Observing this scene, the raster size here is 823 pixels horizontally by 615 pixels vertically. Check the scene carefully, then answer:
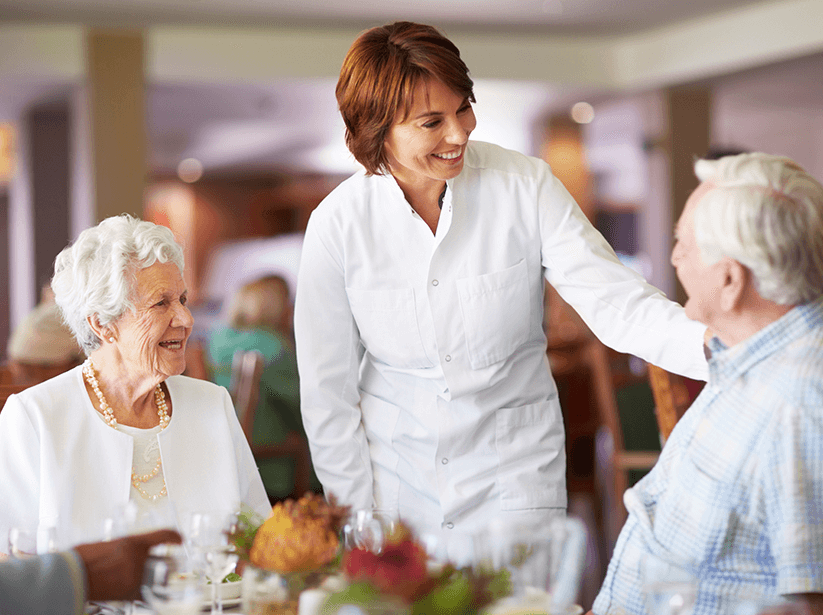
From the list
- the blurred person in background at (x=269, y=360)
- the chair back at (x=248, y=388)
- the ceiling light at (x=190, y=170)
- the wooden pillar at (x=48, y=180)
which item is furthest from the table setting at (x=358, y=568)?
the ceiling light at (x=190, y=170)

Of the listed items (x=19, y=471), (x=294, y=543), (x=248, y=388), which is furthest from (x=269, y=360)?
(x=294, y=543)

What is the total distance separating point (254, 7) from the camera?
6.05 m

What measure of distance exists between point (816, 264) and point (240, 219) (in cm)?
976

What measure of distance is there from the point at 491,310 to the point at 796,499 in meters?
0.83

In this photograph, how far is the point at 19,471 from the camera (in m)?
1.65

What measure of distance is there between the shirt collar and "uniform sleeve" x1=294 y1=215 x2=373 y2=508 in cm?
89

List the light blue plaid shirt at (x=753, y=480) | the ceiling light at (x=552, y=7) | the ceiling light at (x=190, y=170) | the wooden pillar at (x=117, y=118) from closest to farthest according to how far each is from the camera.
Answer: the light blue plaid shirt at (x=753, y=480) < the ceiling light at (x=552, y=7) < the wooden pillar at (x=117, y=118) < the ceiling light at (x=190, y=170)

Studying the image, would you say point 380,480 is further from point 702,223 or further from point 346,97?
point 702,223

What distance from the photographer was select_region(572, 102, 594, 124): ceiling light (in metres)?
7.82

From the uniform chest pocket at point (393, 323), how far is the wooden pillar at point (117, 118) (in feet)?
15.8

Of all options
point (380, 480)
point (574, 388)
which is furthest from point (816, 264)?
point (574, 388)

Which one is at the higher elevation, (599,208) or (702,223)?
(599,208)

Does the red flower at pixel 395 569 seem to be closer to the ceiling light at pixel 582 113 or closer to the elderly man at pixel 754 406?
the elderly man at pixel 754 406

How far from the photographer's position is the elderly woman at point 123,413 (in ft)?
5.41
